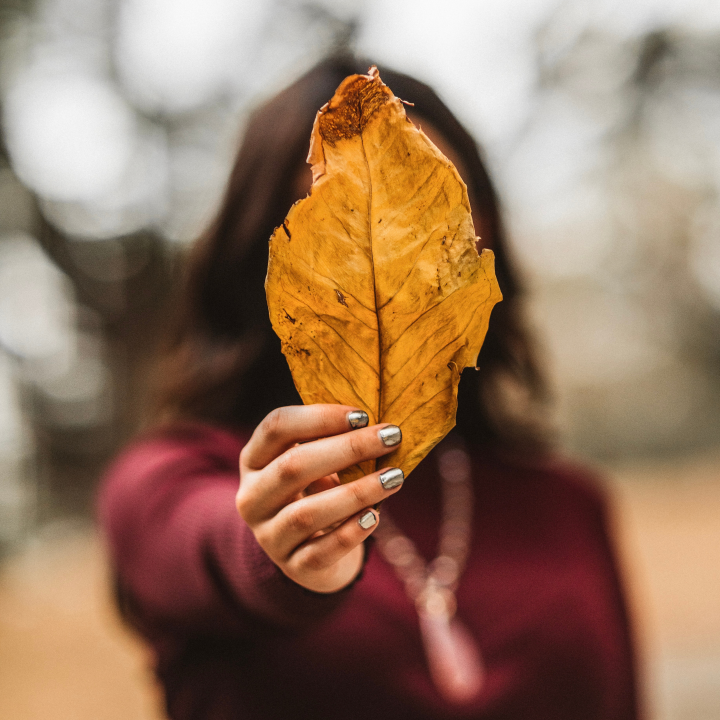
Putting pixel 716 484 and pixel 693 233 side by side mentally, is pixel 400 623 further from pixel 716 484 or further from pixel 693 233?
pixel 716 484

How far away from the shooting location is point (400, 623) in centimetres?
72

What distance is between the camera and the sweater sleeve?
359 mm

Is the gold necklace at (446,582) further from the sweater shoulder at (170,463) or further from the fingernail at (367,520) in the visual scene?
the fingernail at (367,520)

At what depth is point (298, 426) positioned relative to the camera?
23cm

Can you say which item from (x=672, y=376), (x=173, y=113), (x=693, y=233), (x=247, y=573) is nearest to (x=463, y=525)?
(x=247, y=573)

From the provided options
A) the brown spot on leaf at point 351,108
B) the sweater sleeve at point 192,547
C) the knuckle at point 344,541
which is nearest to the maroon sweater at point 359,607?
the sweater sleeve at point 192,547

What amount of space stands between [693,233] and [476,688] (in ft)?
14.7

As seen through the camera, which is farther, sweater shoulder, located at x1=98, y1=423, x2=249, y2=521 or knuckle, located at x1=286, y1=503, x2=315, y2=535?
sweater shoulder, located at x1=98, y1=423, x2=249, y2=521

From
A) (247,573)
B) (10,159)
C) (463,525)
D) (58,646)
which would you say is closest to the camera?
(247,573)

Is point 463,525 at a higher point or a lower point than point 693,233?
higher

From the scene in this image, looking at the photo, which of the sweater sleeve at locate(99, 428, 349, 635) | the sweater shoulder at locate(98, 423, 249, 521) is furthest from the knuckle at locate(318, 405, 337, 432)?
the sweater shoulder at locate(98, 423, 249, 521)

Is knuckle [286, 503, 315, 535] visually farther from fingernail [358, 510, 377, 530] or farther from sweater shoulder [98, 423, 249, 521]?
sweater shoulder [98, 423, 249, 521]

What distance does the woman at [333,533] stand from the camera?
0.26 m

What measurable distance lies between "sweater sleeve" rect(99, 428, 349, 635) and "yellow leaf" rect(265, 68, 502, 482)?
164 mm
